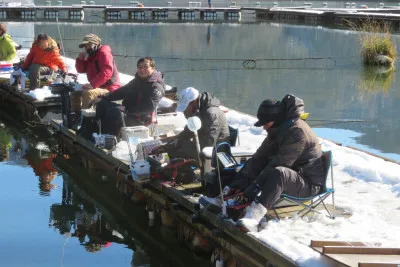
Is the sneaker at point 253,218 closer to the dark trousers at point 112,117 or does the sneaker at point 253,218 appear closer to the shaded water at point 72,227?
the shaded water at point 72,227

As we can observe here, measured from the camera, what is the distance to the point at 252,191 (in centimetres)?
670

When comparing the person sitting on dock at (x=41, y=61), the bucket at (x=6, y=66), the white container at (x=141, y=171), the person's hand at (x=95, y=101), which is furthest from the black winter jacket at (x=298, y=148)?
the bucket at (x=6, y=66)

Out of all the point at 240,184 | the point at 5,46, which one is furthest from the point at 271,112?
the point at 5,46

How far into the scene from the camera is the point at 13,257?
8.08m

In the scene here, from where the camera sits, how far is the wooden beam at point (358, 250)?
571 centimetres

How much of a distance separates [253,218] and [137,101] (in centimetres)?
397

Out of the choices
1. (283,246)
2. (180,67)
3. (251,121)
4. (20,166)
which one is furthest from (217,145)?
(180,67)

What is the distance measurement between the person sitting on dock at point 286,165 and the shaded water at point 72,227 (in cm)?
162

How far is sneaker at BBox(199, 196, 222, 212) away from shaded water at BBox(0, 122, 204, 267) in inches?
36.5

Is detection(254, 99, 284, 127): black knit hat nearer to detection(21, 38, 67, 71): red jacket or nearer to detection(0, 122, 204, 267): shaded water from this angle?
detection(0, 122, 204, 267): shaded water

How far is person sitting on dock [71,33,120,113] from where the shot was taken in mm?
11477

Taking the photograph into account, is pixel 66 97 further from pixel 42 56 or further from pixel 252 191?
pixel 252 191

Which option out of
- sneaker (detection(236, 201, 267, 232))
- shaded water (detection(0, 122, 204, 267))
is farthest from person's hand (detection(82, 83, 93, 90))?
sneaker (detection(236, 201, 267, 232))

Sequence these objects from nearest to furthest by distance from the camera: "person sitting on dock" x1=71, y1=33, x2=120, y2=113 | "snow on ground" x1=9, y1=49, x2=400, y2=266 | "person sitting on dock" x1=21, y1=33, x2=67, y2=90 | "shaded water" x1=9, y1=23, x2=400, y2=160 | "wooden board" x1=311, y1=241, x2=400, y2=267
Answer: "wooden board" x1=311, y1=241, x2=400, y2=267, "snow on ground" x1=9, y1=49, x2=400, y2=266, "person sitting on dock" x1=71, y1=33, x2=120, y2=113, "person sitting on dock" x1=21, y1=33, x2=67, y2=90, "shaded water" x1=9, y1=23, x2=400, y2=160
